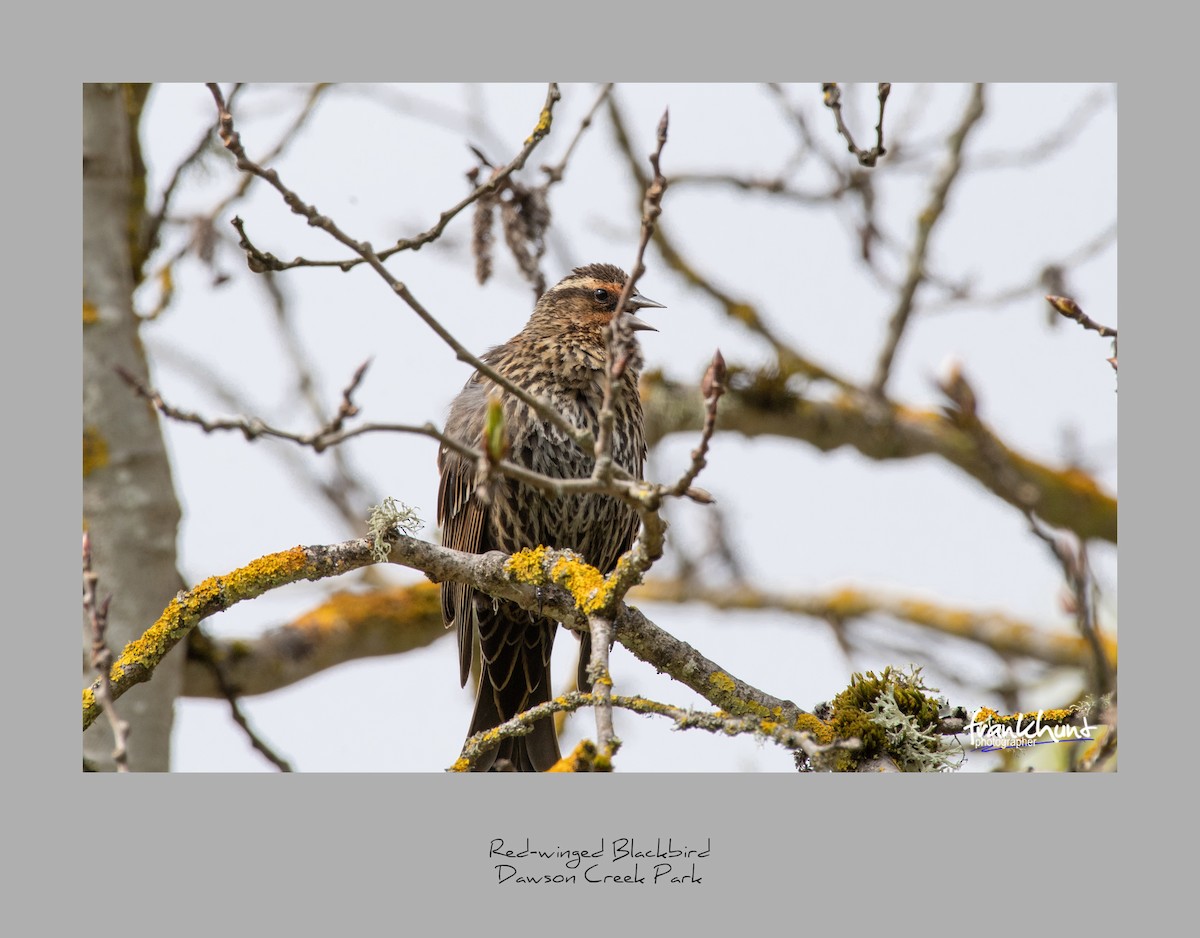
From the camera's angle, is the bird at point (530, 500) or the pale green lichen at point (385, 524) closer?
the pale green lichen at point (385, 524)

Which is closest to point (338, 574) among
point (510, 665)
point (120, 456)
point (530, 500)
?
point (530, 500)

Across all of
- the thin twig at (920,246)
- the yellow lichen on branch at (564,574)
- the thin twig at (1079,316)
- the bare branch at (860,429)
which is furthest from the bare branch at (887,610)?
the thin twig at (1079,316)

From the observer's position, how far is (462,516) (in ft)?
13.6

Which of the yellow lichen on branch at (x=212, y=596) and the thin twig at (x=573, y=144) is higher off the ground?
the thin twig at (x=573, y=144)

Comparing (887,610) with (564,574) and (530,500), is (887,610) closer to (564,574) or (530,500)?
(530,500)

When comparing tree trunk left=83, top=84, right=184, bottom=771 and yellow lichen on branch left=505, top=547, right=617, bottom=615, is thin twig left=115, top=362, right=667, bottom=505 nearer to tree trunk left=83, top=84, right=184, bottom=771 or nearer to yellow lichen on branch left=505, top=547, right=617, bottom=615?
yellow lichen on branch left=505, top=547, right=617, bottom=615

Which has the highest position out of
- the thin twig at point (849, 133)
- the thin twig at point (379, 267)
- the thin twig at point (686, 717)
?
the thin twig at point (849, 133)

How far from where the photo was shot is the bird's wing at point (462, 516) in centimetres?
405

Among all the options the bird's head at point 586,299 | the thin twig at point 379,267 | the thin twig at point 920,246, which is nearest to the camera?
the thin twig at point 379,267

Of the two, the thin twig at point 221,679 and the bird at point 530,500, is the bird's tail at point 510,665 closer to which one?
the bird at point 530,500

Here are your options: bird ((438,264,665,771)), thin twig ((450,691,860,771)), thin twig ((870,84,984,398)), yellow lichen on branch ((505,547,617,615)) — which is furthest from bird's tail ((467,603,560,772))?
thin twig ((870,84,984,398))

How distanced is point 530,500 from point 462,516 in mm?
341

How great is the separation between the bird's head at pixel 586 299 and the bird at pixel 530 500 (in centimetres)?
2

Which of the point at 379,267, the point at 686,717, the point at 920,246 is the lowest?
the point at 686,717
